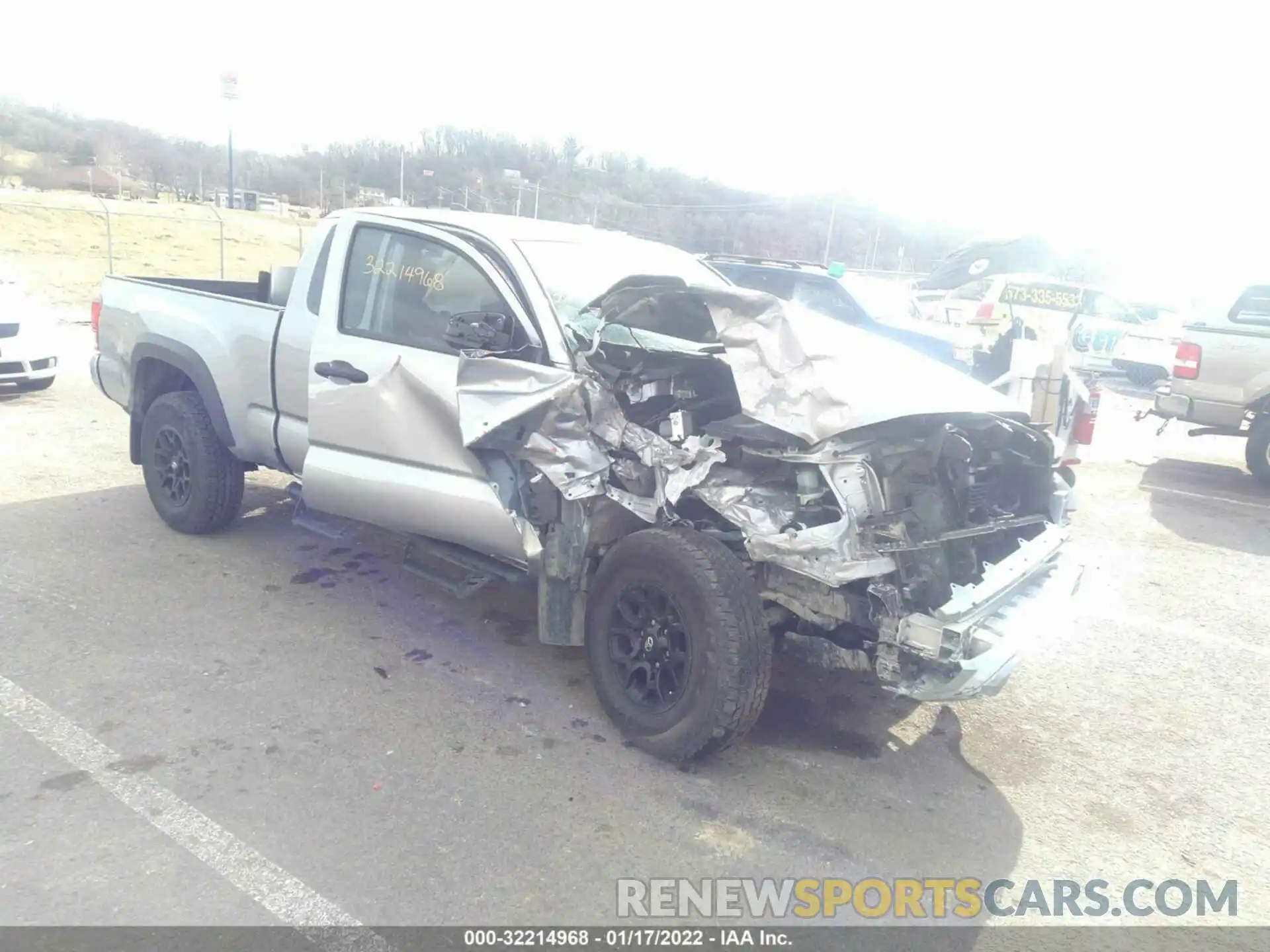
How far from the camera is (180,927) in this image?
268cm

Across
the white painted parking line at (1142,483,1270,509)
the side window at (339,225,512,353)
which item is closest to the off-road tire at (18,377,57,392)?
the side window at (339,225,512,353)

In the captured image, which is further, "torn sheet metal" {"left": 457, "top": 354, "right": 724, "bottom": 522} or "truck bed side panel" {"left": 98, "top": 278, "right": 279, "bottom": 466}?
"truck bed side panel" {"left": 98, "top": 278, "right": 279, "bottom": 466}

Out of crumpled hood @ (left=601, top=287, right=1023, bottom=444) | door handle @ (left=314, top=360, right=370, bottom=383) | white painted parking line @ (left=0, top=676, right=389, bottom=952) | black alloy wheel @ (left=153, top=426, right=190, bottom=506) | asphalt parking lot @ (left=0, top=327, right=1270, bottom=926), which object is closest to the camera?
white painted parking line @ (left=0, top=676, right=389, bottom=952)

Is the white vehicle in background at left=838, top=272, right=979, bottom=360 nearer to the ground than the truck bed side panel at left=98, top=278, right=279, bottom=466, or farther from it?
farther from it

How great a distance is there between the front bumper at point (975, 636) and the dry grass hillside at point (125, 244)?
59.8 feet

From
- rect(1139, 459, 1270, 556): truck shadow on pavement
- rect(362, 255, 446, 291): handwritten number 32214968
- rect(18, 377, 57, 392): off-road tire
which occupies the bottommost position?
rect(18, 377, 57, 392): off-road tire

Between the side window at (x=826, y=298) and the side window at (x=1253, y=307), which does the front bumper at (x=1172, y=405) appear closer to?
the side window at (x=1253, y=307)

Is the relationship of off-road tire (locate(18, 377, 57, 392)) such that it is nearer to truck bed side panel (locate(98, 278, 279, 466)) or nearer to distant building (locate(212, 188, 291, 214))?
truck bed side panel (locate(98, 278, 279, 466))

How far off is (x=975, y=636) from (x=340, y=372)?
3.13 meters

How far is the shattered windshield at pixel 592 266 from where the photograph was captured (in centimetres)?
426

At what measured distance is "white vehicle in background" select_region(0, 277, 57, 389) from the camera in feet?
29.5

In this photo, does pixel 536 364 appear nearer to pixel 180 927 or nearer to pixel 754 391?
pixel 754 391

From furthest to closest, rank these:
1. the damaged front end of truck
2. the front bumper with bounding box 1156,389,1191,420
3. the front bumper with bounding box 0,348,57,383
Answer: the front bumper with bounding box 1156,389,1191,420 → the front bumper with bounding box 0,348,57,383 → the damaged front end of truck

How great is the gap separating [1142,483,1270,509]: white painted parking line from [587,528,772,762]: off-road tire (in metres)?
6.86
